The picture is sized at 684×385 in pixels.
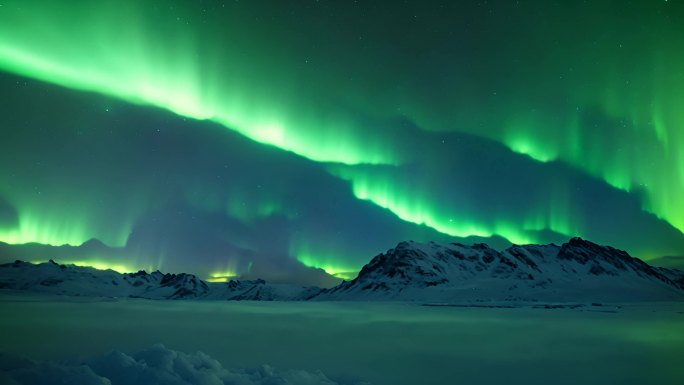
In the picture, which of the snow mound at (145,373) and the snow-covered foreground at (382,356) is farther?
the snow-covered foreground at (382,356)

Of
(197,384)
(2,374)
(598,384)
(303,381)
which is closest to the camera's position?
(2,374)

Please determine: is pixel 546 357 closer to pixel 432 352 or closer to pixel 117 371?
pixel 432 352

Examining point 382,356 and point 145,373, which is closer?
point 145,373

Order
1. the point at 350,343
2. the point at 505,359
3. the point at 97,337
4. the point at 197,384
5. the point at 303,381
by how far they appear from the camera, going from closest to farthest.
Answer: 1. the point at 197,384
2. the point at 303,381
3. the point at 505,359
4. the point at 350,343
5. the point at 97,337

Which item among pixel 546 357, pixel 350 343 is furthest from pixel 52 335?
pixel 546 357

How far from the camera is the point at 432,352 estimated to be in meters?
22.3

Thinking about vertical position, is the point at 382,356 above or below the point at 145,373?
below

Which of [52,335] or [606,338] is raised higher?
[606,338]

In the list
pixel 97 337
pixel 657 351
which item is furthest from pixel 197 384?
pixel 657 351

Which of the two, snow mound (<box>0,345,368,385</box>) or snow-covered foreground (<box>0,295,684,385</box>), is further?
snow-covered foreground (<box>0,295,684,385</box>)

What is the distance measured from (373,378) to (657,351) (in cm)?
1837

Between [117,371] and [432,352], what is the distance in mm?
14933

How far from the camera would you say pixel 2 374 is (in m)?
11.0

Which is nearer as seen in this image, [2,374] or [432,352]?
[2,374]
